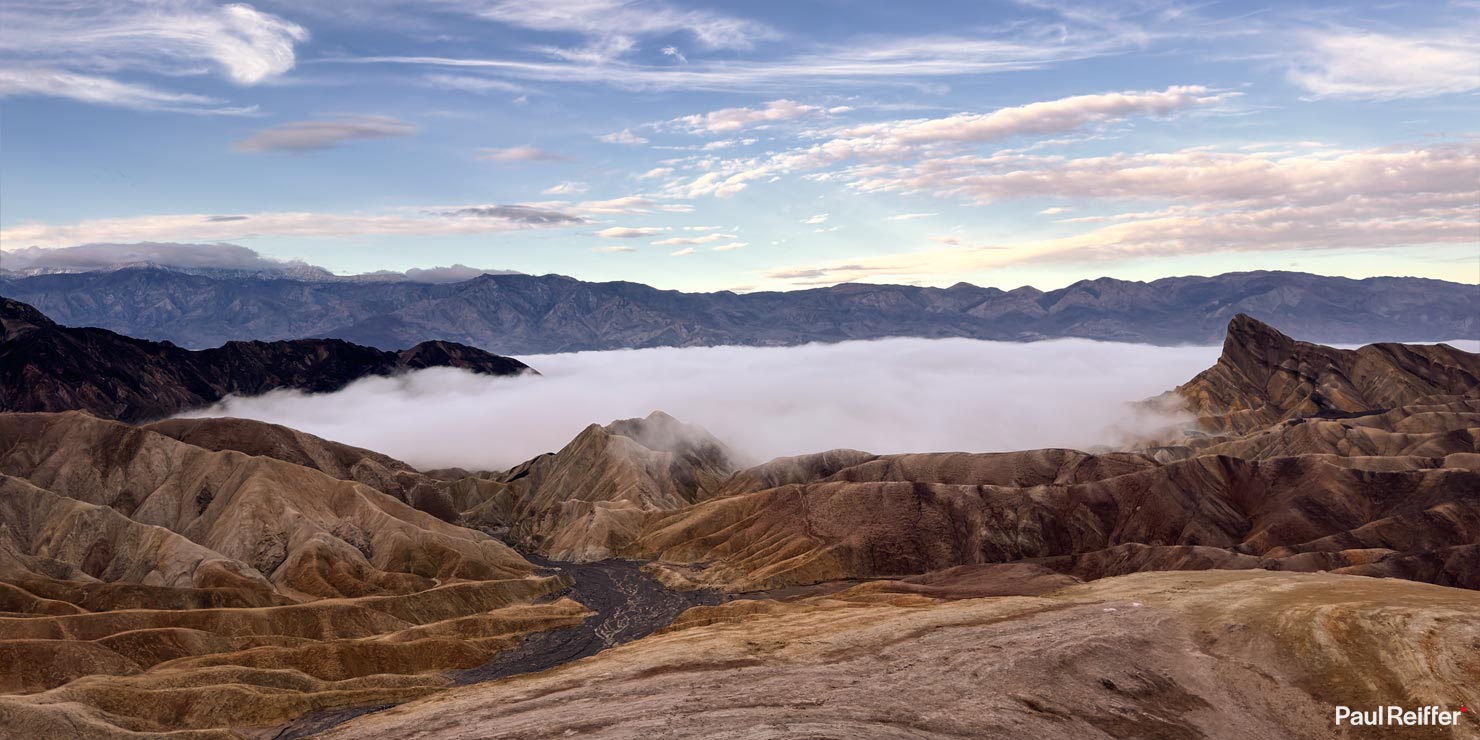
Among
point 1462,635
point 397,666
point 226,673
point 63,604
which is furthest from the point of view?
point 63,604

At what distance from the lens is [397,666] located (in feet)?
539

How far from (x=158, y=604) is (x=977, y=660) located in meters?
165

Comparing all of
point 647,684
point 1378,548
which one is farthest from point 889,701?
point 1378,548

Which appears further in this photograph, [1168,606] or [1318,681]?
[1168,606]

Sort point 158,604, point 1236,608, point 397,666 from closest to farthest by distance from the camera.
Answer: point 1236,608
point 397,666
point 158,604

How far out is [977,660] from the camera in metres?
104

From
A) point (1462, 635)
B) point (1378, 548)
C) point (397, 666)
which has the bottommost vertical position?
point (397, 666)

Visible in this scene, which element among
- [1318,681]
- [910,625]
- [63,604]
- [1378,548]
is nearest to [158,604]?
[63,604]

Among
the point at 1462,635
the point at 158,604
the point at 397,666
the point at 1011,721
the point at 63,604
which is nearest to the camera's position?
the point at 1011,721

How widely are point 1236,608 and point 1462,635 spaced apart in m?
24.2

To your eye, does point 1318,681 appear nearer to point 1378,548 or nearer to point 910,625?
point 910,625

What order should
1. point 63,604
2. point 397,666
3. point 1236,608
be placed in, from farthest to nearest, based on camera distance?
point 63,604 < point 397,666 < point 1236,608

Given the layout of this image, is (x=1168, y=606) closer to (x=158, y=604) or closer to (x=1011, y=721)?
(x=1011, y=721)

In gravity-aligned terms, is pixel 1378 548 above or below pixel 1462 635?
below
